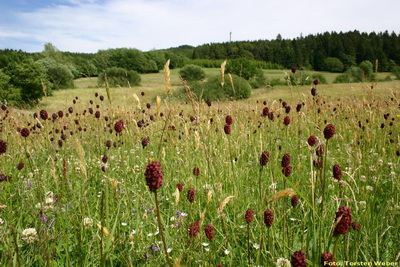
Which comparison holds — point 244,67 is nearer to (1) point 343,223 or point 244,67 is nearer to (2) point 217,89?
(2) point 217,89

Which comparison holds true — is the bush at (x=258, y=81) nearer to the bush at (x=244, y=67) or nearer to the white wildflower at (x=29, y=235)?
the bush at (x=244, y=67)

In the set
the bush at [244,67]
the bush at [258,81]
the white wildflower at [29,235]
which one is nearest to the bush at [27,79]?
the bush at [244,67]

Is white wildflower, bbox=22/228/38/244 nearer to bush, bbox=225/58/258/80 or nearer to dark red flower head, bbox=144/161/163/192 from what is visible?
dark red flower head, bbox=144/161/163/192

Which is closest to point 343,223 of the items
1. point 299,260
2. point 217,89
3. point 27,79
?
point 299,260

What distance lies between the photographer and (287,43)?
76750 mm

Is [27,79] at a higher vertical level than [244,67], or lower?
lower

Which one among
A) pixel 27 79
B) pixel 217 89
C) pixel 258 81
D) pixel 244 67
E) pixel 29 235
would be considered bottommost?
pixel 29 235

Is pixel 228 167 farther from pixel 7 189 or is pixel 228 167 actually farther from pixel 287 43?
pixel 287 43

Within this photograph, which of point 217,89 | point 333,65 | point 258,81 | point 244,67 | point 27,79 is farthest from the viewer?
point 333,65

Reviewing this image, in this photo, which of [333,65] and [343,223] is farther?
[333,65]

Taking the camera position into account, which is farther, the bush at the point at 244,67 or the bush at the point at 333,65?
the bush at the point at 333,65

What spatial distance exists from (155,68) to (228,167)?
64.8 m

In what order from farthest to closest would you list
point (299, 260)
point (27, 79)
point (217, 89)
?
point (27, 79) < point (217, 89) < point (299, 260)

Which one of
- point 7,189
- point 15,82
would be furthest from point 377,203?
point 15,82
